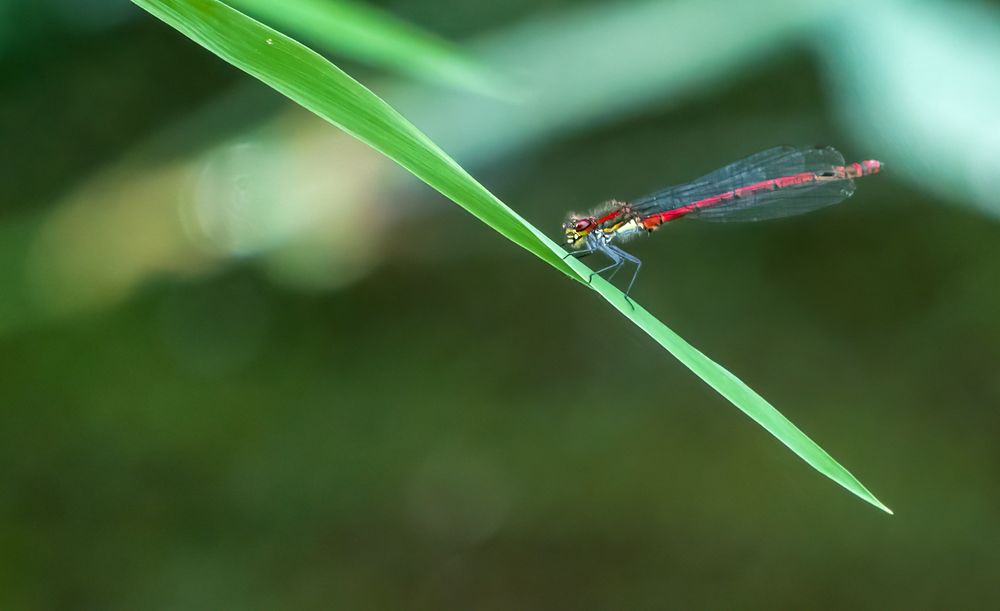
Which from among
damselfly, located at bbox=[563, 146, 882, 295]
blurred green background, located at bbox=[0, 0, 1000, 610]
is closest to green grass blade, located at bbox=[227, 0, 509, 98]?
damselfly, located at bbox=[563, 146, 882, 295]

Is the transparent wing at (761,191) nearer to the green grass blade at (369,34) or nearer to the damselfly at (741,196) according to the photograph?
the damselfly at (741,196)

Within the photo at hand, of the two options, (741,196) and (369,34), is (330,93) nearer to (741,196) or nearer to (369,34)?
(369,34)

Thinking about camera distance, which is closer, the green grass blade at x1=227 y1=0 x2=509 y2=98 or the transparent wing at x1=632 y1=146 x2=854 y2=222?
the green grass blade at x1=227 y1=0 x2=509 y2=98

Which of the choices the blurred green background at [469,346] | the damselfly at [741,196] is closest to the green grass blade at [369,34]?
the damselfly at [741,196]

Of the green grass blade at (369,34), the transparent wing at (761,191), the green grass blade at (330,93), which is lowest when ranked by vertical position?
the green grass blade at (330,93)

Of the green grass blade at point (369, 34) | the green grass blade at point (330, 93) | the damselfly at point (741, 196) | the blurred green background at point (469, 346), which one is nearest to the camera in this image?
the green grass blade at point (330, 93)

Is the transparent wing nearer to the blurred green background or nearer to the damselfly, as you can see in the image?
the damselfly
